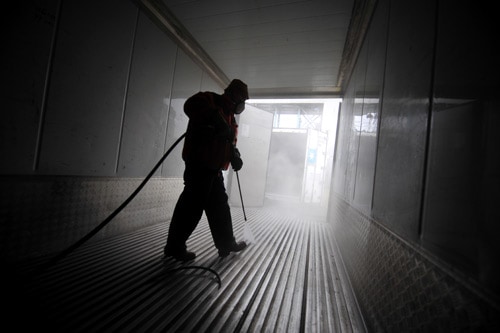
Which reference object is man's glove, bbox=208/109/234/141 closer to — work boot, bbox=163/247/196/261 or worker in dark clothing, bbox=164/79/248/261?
worker in dark clothing, bbox=164/79/248/261

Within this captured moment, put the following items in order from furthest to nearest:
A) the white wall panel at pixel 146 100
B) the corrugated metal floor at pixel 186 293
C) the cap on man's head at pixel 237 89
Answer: the white wall panel at pixel 146 100, the cap on man's head at pixel 237 89, the corrugated metal floor at pixel 186 293

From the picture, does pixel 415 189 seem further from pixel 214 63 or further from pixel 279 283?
pixel 214 63

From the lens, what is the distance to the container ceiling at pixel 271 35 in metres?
2.44

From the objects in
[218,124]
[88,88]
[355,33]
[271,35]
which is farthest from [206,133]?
[355,33]

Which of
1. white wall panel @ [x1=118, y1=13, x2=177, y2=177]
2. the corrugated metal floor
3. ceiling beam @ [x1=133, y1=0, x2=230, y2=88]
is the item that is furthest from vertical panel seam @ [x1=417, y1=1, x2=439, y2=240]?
ceiling beam @ [x1=133, y1=0, x2=230, y2=88]

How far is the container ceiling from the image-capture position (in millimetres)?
2443

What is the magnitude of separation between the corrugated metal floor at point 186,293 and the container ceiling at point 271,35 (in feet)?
9.09

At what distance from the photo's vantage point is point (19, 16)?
56.8 inches

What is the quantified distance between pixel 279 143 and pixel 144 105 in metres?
7.08

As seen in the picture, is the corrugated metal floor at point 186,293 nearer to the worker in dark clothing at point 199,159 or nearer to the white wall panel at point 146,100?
the worker in dark clothing at point 199,159

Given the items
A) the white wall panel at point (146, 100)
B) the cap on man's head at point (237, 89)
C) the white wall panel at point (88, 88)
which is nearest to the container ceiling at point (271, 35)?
the white wall panel at point (146, 100)

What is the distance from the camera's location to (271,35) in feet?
9.59

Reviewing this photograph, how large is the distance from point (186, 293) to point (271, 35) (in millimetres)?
3232

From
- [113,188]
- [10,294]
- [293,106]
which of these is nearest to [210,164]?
[113,188]
